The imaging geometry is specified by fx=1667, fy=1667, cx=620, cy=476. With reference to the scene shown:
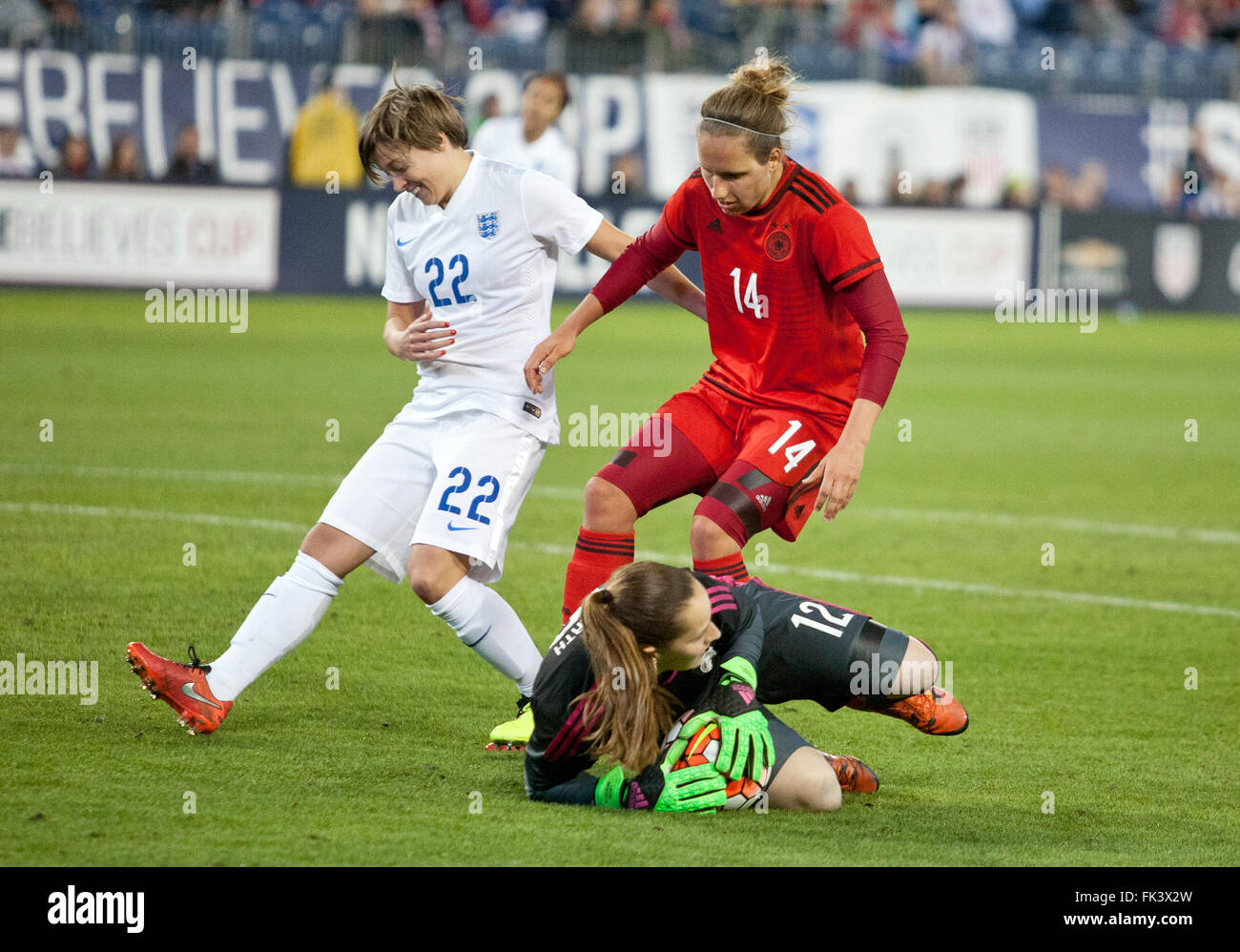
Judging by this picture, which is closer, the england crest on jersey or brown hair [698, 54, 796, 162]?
brown hair [698, 54, 796, 162]

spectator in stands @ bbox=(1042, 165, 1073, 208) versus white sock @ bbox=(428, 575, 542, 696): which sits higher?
spectator in stands @ bbox=(1042, 165, 1073, 208)

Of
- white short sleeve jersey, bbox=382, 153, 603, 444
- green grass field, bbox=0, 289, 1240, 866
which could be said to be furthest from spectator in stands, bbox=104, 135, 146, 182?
white short sleeve jersey, bbox=382, 153, 603, 444

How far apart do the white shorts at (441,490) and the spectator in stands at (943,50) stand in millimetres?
19367

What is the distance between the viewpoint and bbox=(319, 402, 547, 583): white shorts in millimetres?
5074

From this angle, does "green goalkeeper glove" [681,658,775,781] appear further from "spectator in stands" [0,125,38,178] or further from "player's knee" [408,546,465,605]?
"spectator in stands" [0,125,38,178]

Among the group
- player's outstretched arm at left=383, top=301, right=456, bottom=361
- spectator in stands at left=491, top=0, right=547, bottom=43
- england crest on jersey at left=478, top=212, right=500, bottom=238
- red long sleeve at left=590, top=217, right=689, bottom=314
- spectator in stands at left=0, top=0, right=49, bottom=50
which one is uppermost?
→ spectator in stands at left=491, top=0, right=547, bottom=43

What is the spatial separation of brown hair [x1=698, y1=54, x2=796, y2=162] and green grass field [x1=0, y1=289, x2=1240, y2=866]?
1.96 m

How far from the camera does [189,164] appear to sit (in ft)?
62.2

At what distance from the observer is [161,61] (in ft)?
66.5

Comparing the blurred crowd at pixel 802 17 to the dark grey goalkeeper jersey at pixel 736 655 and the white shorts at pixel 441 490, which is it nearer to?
the white shorts at pixel 441 490

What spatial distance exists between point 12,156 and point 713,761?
16.5m

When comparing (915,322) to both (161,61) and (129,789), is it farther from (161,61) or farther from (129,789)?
(129,789)

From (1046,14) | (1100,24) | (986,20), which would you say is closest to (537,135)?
(986,20)

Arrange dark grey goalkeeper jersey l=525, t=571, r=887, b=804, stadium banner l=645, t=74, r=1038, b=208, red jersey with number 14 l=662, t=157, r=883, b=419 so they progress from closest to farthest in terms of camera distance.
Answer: dark grey goalkeeper jersey l=525, t=571, r=887, b=804 < red jersey with number 14 l=662, t=157, r=883, b=419 < stadium banner l=645, t=74, r=1038, b=208
